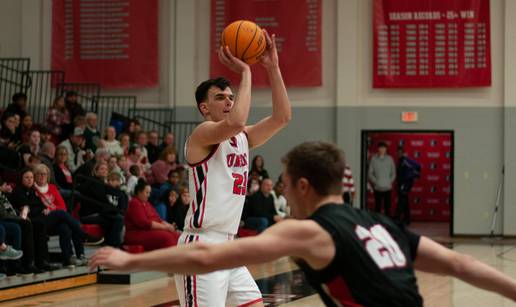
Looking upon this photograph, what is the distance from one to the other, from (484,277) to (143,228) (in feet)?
33.5

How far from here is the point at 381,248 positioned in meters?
3.24

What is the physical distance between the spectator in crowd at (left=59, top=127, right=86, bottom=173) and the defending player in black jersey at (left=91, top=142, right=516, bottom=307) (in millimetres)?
12490

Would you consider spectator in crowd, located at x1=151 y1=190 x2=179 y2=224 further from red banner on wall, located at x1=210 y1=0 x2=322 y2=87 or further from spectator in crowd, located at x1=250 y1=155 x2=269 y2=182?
red banner on wall, located at x1=210 y1=0 x2=322 y2=87

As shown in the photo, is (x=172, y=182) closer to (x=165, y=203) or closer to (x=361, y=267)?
(x=165, y=203)

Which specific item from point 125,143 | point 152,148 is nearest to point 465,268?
point 125,143

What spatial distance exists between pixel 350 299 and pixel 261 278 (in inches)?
388

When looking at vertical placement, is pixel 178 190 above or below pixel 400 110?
below

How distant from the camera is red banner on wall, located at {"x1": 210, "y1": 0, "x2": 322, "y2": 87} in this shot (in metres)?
21.0

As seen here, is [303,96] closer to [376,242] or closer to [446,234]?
[446,234]

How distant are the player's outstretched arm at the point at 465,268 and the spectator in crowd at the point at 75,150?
12506 millimetres

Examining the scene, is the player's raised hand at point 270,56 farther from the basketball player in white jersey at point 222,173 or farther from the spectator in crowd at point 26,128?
the spectator in crowd at point 26,128

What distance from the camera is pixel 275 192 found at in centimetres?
1803

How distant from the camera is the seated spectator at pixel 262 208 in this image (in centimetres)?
1652

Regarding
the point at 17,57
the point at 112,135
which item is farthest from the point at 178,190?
the point at 17,57
